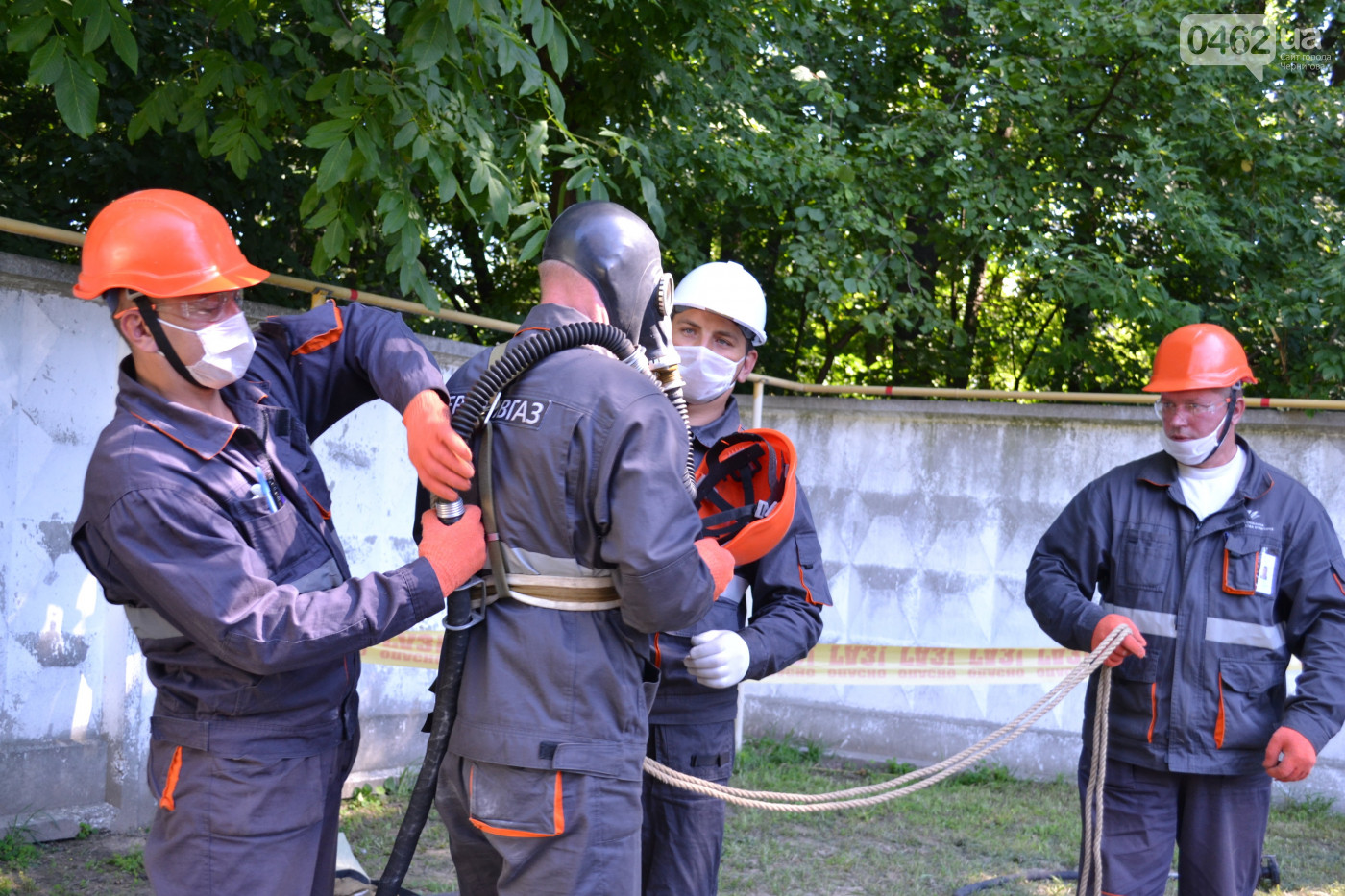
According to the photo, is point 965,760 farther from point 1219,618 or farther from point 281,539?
point 281,539

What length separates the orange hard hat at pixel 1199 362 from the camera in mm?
3602

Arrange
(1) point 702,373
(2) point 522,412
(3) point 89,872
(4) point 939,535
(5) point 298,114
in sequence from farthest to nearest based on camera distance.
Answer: (4) point 939,535, (5) point 298,114, (3) point 89,872, (1) point 702,373, (2) point 522,412

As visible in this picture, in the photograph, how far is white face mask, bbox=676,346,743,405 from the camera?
3.21 m

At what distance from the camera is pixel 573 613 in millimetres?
2232

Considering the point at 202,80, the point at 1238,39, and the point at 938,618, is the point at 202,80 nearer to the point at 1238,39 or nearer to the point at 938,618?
the point at 938,618

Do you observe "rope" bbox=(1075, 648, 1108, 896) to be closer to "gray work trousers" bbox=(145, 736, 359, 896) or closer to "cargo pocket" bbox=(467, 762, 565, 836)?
"cargo pocket" bbox=(467, 762, 565, 836)

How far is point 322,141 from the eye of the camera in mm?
3902

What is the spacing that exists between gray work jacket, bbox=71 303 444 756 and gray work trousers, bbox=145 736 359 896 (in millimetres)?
46

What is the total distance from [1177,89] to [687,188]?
129 inches

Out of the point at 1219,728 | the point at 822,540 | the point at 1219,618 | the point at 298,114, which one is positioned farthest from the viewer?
the point at 822,540

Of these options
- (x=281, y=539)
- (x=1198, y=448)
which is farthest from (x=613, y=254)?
(x=1198, y=448)

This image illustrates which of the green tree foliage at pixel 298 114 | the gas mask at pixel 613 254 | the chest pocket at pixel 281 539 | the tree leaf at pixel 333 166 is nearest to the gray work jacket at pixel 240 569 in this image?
the chest pocket at pixel 281 539

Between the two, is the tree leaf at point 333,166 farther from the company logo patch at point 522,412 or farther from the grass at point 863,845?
the grass at point 863,845

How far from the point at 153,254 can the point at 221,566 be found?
0.68 metres
